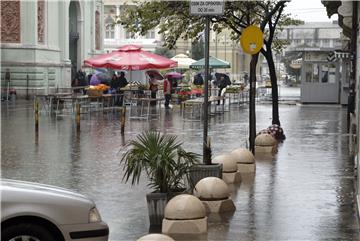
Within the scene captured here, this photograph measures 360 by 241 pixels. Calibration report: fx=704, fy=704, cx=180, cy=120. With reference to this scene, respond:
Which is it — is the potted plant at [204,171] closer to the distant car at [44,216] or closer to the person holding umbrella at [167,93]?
the distant car at [44,216]

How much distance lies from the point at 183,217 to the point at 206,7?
3.65 m

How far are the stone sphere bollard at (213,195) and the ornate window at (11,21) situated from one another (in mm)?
33219

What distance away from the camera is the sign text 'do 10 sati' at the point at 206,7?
10.6 meters

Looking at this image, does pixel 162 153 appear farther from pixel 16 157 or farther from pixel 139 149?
pixel 16 157

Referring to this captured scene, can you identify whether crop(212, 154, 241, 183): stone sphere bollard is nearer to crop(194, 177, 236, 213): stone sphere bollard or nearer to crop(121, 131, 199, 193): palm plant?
crop(194, 177, 236, 213): stone sphere bollard

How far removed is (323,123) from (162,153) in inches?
685

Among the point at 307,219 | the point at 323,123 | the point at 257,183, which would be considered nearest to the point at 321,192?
the point at 257,183

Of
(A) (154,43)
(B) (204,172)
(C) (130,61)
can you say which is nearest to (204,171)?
(B) (204,172)

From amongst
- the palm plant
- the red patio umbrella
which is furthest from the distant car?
the red patio umbrella

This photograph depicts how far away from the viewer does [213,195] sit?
955 centimetres

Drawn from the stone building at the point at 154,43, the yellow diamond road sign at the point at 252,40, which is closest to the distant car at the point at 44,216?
the yellow diamond road sign at the point at 252,40

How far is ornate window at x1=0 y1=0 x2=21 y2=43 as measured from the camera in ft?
134

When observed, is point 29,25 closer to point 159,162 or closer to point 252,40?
point 252,40

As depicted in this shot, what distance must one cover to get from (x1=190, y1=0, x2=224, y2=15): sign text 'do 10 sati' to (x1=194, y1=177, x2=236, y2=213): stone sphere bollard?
2592 mm
